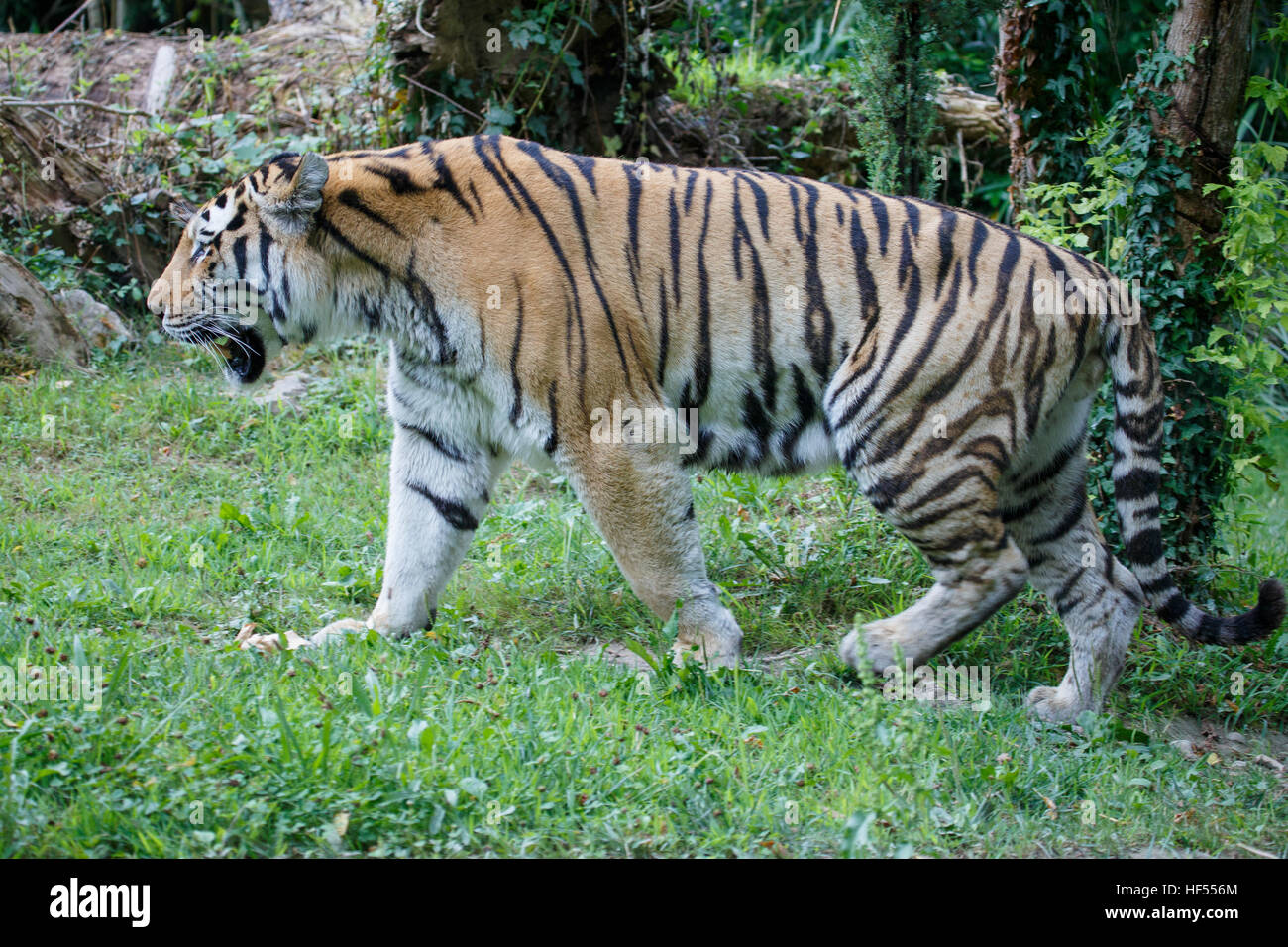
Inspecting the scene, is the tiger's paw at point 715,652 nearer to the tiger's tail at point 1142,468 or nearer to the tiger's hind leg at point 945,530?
the tiger's hind leg at point 945,530

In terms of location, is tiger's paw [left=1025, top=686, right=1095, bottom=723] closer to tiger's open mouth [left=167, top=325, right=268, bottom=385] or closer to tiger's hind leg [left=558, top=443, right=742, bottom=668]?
tiger's hind leg [left=558, top=443, right=742, bottom=668]

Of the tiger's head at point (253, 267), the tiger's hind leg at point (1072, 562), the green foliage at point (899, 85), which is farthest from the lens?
the green foliage at point (899, 85)

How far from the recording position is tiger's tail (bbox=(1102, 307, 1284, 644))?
177 inches

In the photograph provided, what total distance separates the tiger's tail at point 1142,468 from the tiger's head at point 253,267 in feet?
10.3

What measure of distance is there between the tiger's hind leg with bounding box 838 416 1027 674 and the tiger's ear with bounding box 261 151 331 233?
2303 mm

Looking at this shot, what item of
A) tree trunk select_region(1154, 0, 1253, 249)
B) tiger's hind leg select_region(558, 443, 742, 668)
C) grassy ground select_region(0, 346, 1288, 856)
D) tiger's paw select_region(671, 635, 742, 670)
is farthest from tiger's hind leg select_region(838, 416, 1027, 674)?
tree trunk select_region(1154, 0, 1253, 249)

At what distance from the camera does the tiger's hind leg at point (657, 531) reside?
4.39 m

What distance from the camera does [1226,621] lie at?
14.6ft

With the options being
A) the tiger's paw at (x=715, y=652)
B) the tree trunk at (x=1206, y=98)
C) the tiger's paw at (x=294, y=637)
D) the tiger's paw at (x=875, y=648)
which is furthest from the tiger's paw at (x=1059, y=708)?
the tiger's paw at (x=294, y=637)

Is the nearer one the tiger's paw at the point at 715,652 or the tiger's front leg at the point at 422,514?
the tiger's paw at the point at 715,652

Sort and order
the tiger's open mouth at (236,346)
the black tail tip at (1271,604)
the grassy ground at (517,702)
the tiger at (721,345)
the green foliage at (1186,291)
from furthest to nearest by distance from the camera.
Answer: the green foliage at (1186,291), the tiger's open mouth at (236,346), the tiger at (721,345), the black tail tip at (1271,604), the grassy ground at (517,702)

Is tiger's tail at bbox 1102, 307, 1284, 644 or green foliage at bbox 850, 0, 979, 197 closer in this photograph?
tiger's tail at bbox 1102, 307, 1284, 644

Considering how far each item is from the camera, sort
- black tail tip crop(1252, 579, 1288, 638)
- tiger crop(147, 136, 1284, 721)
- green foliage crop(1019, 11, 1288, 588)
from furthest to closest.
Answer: green foliage crop(1019, 11, 1288, 588), tiger crop(147, 136, 1284, 721), black tail tip crop(1252, 579, 1288, 638)

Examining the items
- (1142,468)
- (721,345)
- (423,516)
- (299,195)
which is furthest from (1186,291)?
(299,195)
